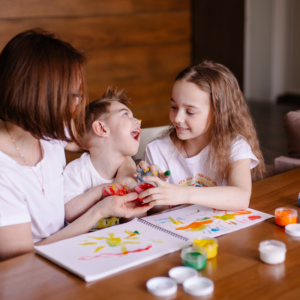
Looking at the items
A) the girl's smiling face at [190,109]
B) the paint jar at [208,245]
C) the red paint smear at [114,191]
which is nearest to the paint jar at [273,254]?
the paint jar at [208,245]

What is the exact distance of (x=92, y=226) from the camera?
130 cm

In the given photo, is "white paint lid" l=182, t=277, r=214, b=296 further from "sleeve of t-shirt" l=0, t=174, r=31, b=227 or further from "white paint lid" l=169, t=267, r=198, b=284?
"sleeve of t-shirt" l=0, t=174, r=31, b=227

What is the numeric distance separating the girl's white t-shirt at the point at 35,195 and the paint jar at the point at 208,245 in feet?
1.68

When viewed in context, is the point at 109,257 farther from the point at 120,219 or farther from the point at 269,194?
the point at 269,194

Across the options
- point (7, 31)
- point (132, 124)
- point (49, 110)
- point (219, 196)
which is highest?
point (7, 31)

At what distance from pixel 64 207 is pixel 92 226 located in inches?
8.0

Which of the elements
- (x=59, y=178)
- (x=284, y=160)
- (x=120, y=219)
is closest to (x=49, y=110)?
(x=59, y=178)

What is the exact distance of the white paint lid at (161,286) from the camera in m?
0.87

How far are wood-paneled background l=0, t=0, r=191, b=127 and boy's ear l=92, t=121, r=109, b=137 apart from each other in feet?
7.05

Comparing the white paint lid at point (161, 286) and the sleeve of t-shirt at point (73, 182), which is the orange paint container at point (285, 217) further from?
the sleeve of t-shirt at point (73, 182)

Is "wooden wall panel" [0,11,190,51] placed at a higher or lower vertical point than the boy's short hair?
higher

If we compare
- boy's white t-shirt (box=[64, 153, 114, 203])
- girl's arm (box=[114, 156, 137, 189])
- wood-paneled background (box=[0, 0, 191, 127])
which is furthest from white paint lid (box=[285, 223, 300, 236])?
wood-paneled background (box=[0, 0, 191, 127])

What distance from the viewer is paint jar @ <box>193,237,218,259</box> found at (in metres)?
1.02

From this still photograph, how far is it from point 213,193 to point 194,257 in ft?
1.33
